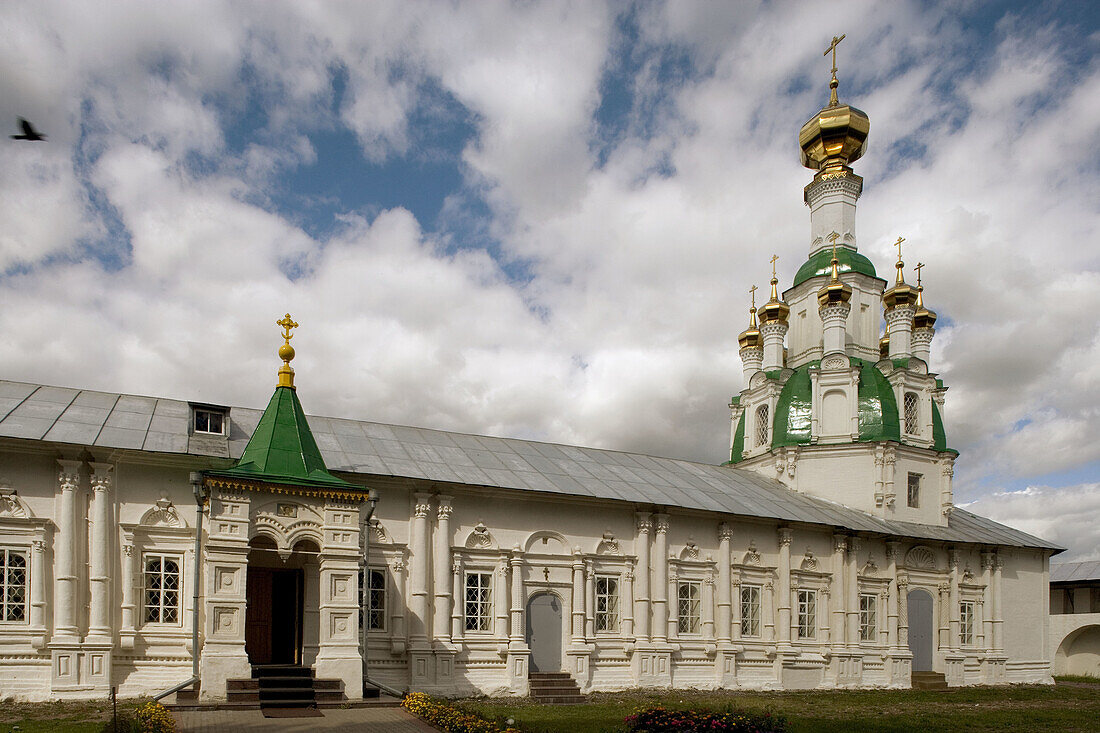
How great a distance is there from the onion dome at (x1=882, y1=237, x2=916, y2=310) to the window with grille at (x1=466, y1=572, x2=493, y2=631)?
17142mm

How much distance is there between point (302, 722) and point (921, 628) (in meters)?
19.4

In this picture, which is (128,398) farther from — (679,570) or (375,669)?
(679,570)

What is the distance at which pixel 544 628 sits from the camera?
1945 cm

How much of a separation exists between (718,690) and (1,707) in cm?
1435

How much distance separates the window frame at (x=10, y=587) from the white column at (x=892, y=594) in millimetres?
20531

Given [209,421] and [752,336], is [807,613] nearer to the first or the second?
[752,336]

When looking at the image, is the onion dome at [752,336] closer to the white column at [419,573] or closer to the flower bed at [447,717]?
the white column at [419,573]

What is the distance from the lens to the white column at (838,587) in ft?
75.2

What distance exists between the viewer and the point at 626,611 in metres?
19.8

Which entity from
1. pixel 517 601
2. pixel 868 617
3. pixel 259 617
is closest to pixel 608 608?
pixel 517 601

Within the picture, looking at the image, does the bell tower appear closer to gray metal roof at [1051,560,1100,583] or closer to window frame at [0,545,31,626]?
gray metal roof at [1051,560,1100,583]

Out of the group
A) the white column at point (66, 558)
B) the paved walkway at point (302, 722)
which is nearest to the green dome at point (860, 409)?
the paved walkway at point (302, 722)

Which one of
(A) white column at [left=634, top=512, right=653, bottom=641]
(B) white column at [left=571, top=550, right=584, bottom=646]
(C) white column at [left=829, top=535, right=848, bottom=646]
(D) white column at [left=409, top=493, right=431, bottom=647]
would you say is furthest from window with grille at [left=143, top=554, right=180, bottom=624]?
(C) white column at [left=829, top=535, right=848, bottom=646]

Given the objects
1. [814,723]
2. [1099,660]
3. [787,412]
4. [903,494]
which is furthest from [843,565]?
[1099,660]
